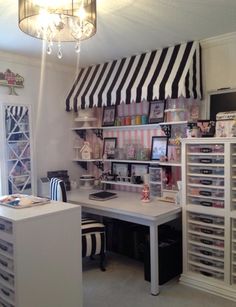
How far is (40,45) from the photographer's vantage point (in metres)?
3.39

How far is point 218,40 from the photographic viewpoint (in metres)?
3.14

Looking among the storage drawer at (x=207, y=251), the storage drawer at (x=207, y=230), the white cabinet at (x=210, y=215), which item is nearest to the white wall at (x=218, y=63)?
the white cabinet at (x=210, y=215)

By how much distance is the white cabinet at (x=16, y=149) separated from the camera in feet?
11.7

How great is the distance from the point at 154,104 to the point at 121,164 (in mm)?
938

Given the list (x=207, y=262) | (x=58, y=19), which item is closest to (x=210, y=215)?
(x=207, y=262)

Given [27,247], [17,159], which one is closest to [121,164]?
[17,159]

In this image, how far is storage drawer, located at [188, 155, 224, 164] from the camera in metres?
2.85

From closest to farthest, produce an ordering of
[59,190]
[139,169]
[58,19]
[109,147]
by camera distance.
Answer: [58,19]
[59,190]
[139,169]
[109,147]

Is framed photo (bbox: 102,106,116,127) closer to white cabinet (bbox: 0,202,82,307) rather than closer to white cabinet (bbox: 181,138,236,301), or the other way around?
white cabinet (bbox: 181,138,236,301)

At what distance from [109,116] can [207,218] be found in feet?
6.46

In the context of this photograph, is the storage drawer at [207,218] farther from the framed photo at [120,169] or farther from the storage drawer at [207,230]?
the framed photo at [120,169]

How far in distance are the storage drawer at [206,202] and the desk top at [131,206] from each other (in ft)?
0.50

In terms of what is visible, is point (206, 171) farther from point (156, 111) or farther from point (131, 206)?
point (156, 111)

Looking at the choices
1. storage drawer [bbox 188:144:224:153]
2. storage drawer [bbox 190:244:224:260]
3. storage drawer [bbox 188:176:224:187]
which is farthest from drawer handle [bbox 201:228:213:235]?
storage drawer [bbox 188:144:224:153]
